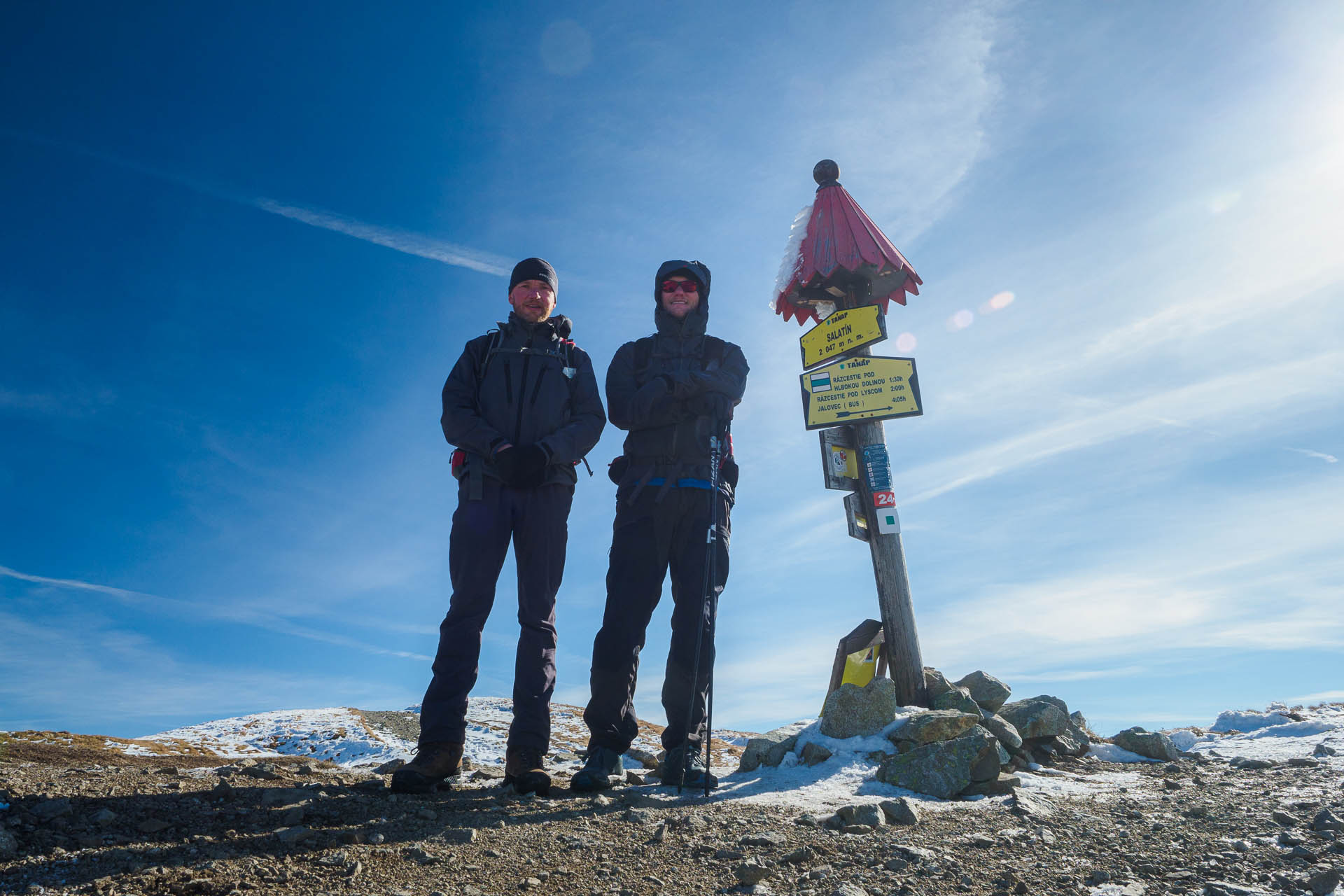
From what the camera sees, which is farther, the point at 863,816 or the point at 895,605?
the point at 895,605


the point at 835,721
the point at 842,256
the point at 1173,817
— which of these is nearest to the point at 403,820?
the point at 835,721

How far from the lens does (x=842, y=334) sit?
8.48m

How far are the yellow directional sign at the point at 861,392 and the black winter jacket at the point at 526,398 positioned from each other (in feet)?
11.5

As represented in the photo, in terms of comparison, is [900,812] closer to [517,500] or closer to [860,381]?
[517,500]

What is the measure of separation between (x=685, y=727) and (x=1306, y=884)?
3264mm

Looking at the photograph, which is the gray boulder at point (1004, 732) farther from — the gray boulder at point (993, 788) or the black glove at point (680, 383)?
the black glove at point (680, 383)

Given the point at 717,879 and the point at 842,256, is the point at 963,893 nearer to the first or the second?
the point at 717,879

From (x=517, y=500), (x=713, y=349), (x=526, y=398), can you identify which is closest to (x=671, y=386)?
(x=713, y=349)

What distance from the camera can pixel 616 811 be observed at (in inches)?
160

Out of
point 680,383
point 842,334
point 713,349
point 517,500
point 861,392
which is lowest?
point 517,500

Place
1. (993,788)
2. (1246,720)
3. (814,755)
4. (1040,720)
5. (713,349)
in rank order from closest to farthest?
(993,788) < (713,349) < (814,755) < (1040,720) < (1246,720)

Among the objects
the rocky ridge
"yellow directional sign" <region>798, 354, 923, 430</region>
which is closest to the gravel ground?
the rocky ridge

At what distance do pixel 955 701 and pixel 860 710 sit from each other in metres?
1.33

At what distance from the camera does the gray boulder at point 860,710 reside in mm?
6344
